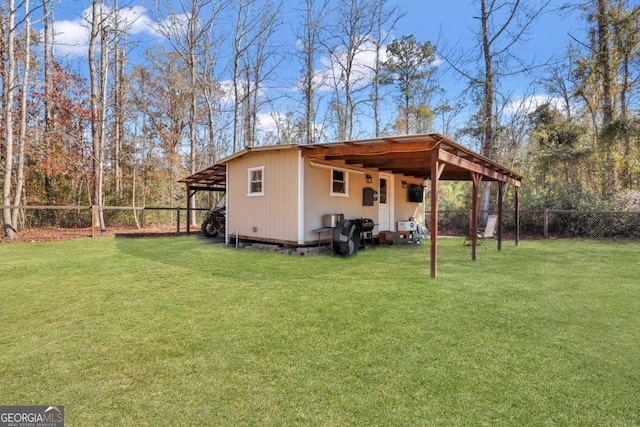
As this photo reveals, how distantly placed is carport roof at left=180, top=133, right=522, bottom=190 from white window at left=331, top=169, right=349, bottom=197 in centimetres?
27

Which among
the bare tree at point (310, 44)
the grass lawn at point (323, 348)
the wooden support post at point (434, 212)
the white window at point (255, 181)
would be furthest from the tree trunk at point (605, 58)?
the white window at point (255, 181)

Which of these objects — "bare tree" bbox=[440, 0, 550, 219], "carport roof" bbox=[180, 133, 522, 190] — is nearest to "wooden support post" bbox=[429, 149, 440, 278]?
"carport roof" bbox=[180, 133, 522, 190]

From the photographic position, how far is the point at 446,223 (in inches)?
516

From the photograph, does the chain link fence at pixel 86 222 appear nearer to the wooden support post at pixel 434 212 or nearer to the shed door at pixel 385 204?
the shed door at pixel 385 204

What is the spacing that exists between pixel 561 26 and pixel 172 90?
53.0ft

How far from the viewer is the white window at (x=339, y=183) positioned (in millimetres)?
8047

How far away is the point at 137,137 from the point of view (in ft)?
50.3

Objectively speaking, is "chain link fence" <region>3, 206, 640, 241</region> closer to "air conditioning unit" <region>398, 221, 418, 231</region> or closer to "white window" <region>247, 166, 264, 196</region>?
"air conditioning unit" <region>398, 221, 418, 231</region>

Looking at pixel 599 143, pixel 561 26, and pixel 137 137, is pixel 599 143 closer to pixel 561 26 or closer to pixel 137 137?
pixel 561 26

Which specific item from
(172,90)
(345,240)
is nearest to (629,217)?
(345,240)

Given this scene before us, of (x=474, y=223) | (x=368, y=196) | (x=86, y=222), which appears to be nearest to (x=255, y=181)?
(x=368, y=196)

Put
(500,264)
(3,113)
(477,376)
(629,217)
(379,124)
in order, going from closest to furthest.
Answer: (477,376) → (500,264) → (629,217) → (3,113) → (379,124)

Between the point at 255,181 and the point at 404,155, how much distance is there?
3716 millimetres

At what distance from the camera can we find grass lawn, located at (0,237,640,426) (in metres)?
1.77
